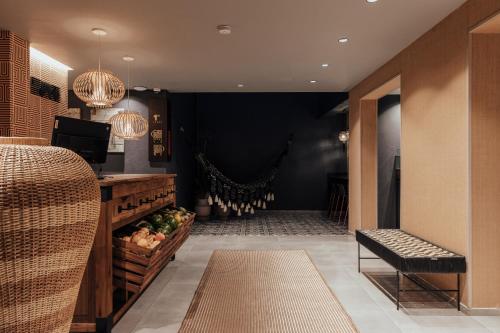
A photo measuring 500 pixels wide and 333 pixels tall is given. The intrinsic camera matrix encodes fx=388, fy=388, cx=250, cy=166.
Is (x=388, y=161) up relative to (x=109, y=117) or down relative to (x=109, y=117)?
down

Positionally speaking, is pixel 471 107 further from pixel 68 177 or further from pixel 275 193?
pixel 275 193

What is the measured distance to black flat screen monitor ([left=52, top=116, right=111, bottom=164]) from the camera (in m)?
2.94

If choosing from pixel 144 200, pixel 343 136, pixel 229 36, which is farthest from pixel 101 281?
pixel 343 136

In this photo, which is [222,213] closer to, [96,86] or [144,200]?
[96,86]

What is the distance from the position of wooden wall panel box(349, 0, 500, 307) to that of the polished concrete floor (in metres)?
0.36

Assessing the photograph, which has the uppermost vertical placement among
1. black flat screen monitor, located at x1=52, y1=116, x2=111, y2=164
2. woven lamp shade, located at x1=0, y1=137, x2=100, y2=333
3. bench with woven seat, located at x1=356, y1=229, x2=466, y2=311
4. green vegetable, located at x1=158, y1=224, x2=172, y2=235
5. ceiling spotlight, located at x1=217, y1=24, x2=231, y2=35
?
ceiling spotlight, located at x1=217, y1=24, x2=231, y2=35

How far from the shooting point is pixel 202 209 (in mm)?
9078

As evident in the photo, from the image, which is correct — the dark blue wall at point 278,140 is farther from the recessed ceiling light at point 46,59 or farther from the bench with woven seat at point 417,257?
the bench with woven seat at point 417,257

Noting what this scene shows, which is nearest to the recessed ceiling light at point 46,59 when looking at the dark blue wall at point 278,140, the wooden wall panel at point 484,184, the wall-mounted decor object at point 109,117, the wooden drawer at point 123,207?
the wall-mounted decor object at point 109,117

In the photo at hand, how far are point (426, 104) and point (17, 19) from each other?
429 cm

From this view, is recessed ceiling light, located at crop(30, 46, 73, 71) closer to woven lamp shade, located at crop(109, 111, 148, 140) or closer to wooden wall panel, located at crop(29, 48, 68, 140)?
wooden wall panel, located at crop(29, 48, 68, 140)

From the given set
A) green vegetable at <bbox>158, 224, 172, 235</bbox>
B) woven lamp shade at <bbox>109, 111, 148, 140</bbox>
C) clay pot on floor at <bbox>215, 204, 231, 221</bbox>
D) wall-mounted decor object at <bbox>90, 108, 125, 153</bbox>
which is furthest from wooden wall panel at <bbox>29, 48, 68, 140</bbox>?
clay pot on floor at <bbox>215, 204, 231, 221</bbox>

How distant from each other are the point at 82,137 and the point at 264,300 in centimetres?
213

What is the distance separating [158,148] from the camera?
7.57 m
